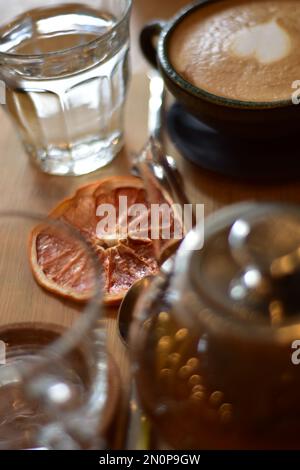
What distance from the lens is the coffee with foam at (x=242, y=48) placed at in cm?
65

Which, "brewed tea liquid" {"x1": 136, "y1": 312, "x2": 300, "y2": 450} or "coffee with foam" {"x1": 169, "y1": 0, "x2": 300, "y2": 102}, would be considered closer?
"brewed tea liquid" {"x1": 136, "y1": 312, "x2": 300, "y2": 450}

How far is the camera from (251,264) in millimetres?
425

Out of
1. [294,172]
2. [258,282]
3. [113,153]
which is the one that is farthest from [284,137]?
[258,282]

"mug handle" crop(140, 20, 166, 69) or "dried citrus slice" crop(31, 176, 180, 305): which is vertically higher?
"mug handle" crop(140, 20, 166, 69)

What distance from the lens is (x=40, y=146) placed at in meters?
0.71

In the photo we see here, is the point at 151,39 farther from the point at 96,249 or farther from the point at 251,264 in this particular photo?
the point at 251,264

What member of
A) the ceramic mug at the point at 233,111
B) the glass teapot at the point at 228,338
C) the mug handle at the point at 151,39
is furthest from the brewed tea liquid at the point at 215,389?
the mug handle at the point at 151,39

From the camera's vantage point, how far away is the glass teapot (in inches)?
16.2

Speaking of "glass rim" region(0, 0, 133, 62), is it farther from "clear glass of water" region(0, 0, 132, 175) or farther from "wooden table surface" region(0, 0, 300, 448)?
"wooden table surface" region(0, 0, 300, 448)

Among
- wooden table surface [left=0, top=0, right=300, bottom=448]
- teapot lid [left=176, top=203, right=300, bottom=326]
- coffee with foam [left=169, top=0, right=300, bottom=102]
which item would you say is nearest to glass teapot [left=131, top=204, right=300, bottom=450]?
teapot lid [left=176, top=203, right=300, bottom=326]

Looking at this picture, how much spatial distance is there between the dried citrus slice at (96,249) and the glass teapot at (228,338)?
0.08 m

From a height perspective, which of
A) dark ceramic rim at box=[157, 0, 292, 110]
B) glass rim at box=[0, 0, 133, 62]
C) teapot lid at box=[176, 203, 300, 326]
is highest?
glass rim at box=[0, 0, 133, 62]

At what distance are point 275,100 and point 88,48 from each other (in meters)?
0.17
